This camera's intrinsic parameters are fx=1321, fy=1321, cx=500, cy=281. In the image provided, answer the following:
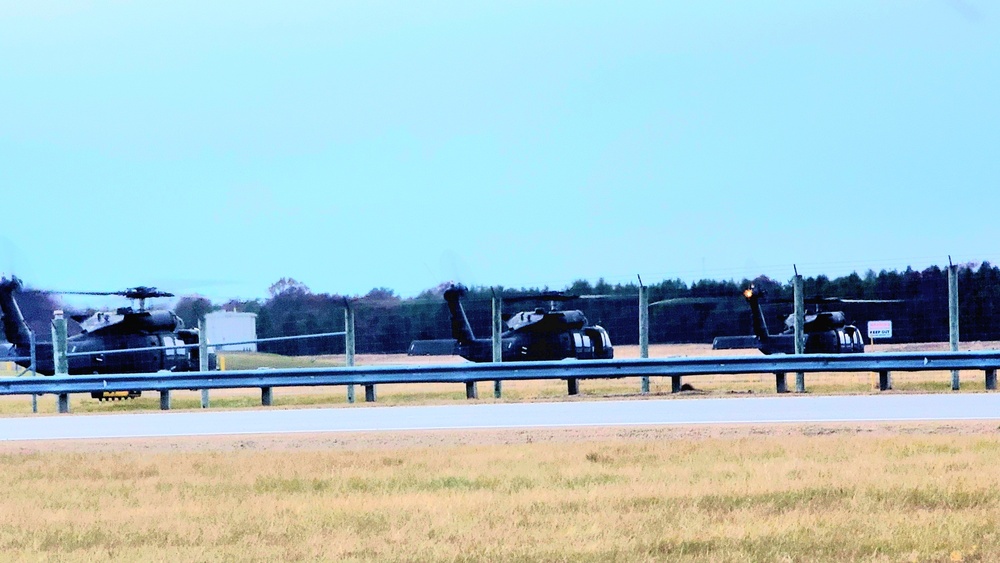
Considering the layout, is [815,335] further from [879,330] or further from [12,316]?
[12,316]

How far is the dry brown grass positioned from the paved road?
2243mm

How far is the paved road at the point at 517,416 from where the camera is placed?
1483 centimetres

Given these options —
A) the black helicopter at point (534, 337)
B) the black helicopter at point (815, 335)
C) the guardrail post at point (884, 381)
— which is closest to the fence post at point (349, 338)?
the guardrail post at point (884, 381)

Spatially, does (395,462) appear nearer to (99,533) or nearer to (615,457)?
(615,457)

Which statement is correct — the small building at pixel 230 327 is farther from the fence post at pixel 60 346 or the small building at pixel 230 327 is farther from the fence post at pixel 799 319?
the fence post at pixel 799 319

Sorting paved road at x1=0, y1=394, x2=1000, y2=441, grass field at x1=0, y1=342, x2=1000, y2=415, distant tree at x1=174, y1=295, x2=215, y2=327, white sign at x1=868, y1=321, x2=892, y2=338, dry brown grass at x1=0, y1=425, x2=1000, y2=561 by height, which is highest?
distant tree at x1=174, y1=295, x2=215, y2=327

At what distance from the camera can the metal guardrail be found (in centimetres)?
2011

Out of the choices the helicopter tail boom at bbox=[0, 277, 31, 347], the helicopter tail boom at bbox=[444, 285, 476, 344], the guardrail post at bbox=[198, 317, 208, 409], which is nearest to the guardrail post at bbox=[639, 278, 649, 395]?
the guardrail post at bbox=[198, 317, 208, 409]

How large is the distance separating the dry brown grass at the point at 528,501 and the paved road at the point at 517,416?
2.24 m

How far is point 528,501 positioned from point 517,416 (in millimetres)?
7786

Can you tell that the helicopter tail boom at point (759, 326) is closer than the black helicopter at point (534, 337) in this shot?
No

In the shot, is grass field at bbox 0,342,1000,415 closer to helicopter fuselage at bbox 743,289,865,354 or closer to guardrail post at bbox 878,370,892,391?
guardrail post at bbox 878,370,892,391

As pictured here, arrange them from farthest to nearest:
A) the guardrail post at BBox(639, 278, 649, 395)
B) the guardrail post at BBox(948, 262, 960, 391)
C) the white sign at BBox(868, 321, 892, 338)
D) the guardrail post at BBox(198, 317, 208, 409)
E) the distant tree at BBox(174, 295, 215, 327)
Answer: the distant tree at BBox(174, 295, 215, 327) → the white sign at BBox(868, 321, 892, 338) → the guardrail post at BBox(198, 317, 208, 409) → the guardrail post at BBox(639, 278, 649, 395) → the guardrail post at BBox(948, 262, 960, 391)

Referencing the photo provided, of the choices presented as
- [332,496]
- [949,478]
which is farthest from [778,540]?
[332,496]
